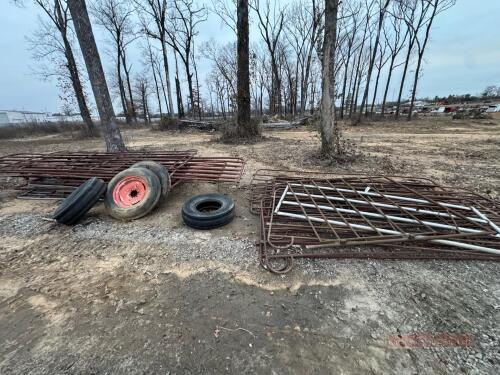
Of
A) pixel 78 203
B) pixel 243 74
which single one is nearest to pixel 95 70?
pixel 78 203

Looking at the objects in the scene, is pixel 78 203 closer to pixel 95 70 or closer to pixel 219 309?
pixel 219 309

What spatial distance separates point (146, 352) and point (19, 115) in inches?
2529

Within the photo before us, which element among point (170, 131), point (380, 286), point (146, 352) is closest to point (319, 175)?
point (380, 286)

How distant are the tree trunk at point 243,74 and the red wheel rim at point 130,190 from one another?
28.3 feet

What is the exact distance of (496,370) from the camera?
170cm

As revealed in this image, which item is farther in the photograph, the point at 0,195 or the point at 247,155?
the point at 247,155

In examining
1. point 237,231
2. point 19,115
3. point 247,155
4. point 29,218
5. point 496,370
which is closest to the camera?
point 496,370

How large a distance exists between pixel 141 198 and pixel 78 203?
2.96 feet

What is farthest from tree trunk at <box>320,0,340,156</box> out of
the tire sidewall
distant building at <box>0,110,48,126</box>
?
distant building at <box>0,110,48,126</box>

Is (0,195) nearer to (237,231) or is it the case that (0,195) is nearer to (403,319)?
(237,231)

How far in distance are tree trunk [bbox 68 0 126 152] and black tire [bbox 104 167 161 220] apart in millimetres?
4270

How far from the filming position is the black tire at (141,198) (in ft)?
13.1

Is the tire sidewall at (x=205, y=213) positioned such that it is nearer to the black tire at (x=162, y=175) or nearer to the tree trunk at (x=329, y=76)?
the black tire at (x=162, y=175)

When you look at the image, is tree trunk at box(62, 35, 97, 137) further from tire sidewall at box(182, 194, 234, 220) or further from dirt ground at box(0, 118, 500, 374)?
tire sidewall at box(182, 194, 234, 220)
